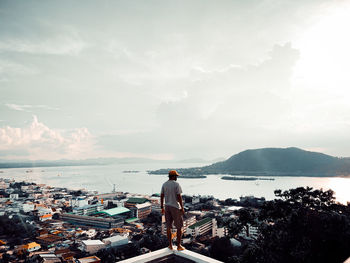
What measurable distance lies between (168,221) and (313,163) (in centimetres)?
5557

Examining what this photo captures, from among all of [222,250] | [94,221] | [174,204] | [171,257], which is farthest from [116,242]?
[174,204]

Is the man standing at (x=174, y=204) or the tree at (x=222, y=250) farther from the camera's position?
the tree at (x=222, y=250)

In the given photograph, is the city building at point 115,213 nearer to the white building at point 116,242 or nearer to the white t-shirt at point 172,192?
the white building at point 116,242

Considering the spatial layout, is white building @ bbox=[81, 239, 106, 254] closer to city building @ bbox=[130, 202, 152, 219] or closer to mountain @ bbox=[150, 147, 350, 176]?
city building @ bbox=[130, 202, 152, 219]

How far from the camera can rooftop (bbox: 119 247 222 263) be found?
1.61 metres

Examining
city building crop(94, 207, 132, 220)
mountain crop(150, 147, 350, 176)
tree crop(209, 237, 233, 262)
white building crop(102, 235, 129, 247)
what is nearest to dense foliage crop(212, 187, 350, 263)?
tree crop(209, 237, 233, 262)

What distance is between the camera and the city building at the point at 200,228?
437 inches

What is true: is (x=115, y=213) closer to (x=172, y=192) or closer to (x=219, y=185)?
(x=172, y=192)

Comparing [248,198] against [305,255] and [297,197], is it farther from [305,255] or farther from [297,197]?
[305,255]

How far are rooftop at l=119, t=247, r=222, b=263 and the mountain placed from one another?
49.3 meters

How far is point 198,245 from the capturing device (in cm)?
929

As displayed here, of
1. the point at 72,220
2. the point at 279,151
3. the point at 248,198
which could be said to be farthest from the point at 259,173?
the point at 72,220

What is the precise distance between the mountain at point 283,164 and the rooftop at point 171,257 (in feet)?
162

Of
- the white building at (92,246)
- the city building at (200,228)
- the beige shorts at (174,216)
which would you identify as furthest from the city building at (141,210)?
the beige shorts at (174,216)
